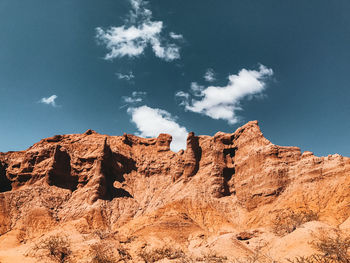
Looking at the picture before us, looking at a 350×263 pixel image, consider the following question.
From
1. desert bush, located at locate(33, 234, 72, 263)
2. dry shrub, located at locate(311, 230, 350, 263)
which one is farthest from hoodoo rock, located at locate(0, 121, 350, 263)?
dry shrub, located at locate(311, 230, 350, 263)

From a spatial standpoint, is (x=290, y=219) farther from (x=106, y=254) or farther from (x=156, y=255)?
(x=106, y=254)

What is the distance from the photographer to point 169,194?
67.4 meters

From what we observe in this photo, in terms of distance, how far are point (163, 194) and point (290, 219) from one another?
3123 cm

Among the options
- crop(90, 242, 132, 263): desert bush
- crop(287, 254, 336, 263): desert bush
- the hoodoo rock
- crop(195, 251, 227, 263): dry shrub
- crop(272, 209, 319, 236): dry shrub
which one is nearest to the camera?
crop(287, 254, 336, 263): desert bush

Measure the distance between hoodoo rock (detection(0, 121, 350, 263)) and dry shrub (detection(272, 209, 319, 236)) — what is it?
0.18 meters

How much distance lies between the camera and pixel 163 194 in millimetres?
69312

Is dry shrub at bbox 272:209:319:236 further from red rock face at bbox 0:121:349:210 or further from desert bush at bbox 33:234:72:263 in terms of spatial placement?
desert bush at bbox 33:234:72:263

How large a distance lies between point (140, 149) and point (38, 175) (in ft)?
94.0

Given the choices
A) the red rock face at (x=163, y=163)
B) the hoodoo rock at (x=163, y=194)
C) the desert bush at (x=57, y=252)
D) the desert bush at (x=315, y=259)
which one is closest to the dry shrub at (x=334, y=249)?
the desert bush at (x=315, y=259)

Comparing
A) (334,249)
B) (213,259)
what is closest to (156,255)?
(213,259)

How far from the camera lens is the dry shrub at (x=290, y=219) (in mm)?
40594

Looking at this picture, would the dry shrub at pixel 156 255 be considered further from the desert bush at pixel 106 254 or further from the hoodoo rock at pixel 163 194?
the desert bush at pixel 106 254

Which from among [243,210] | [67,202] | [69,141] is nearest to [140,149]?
[69,141]

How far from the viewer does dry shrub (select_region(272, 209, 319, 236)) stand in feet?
133
